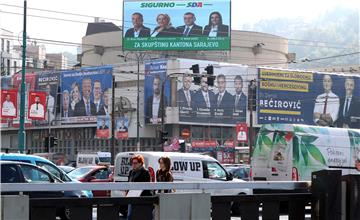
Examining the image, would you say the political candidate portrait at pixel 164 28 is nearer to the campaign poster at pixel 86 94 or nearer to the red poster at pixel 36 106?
the campaign poster at pixel 86 94

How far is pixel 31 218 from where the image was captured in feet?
19.3

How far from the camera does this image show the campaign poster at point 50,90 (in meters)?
83.7

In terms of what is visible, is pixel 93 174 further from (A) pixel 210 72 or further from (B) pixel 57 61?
(B) pixel 57 61

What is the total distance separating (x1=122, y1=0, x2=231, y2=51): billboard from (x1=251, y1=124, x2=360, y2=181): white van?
51.5 meters

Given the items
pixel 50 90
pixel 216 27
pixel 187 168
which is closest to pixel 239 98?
pixel 216 27

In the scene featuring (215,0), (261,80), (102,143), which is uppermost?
(215,0)

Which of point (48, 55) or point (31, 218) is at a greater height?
point (48, 55)

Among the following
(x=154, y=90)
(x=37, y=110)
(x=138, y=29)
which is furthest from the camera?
(x=138, y=29)

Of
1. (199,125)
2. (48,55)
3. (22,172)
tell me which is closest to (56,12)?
(22,172)

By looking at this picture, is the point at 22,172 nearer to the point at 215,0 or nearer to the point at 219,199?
the point at 219,199

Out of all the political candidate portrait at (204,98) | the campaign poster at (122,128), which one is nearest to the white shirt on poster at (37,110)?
the campaign poster at (122,128)

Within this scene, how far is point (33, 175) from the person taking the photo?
14.2 metres

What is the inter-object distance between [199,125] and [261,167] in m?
53.0

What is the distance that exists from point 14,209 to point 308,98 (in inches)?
3060
